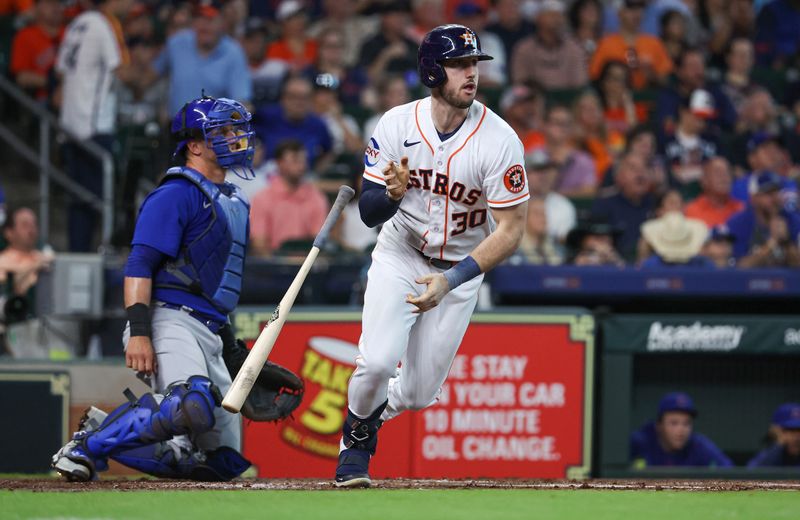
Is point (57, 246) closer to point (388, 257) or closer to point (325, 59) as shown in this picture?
point (325, 59)

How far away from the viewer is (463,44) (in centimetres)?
559

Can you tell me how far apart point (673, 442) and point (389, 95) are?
407 cm

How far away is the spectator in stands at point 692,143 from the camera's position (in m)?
11.8

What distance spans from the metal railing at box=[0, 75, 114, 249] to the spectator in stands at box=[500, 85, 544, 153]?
3432 mm

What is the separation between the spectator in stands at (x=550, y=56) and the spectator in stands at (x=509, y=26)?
244mm

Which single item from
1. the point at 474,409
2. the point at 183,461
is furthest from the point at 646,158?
the point at 183,461

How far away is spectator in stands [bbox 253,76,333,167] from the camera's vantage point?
Answer: 1080 centimetres

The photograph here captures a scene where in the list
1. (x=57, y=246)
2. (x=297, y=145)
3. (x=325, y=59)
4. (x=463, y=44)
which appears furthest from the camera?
(x=325, y=59)

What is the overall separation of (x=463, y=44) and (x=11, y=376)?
3953 mm

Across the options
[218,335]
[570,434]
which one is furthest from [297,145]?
[218,335]

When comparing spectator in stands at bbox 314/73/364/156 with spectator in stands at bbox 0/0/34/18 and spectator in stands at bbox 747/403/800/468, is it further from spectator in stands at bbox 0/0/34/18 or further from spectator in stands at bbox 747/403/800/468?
spectator in stands at bbox 747/403/800/468

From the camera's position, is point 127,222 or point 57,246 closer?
point 127,222

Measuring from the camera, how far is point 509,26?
13094mm

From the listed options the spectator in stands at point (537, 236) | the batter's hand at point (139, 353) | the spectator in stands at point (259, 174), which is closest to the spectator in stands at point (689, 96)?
the spectator in stands at point (537, 236)
